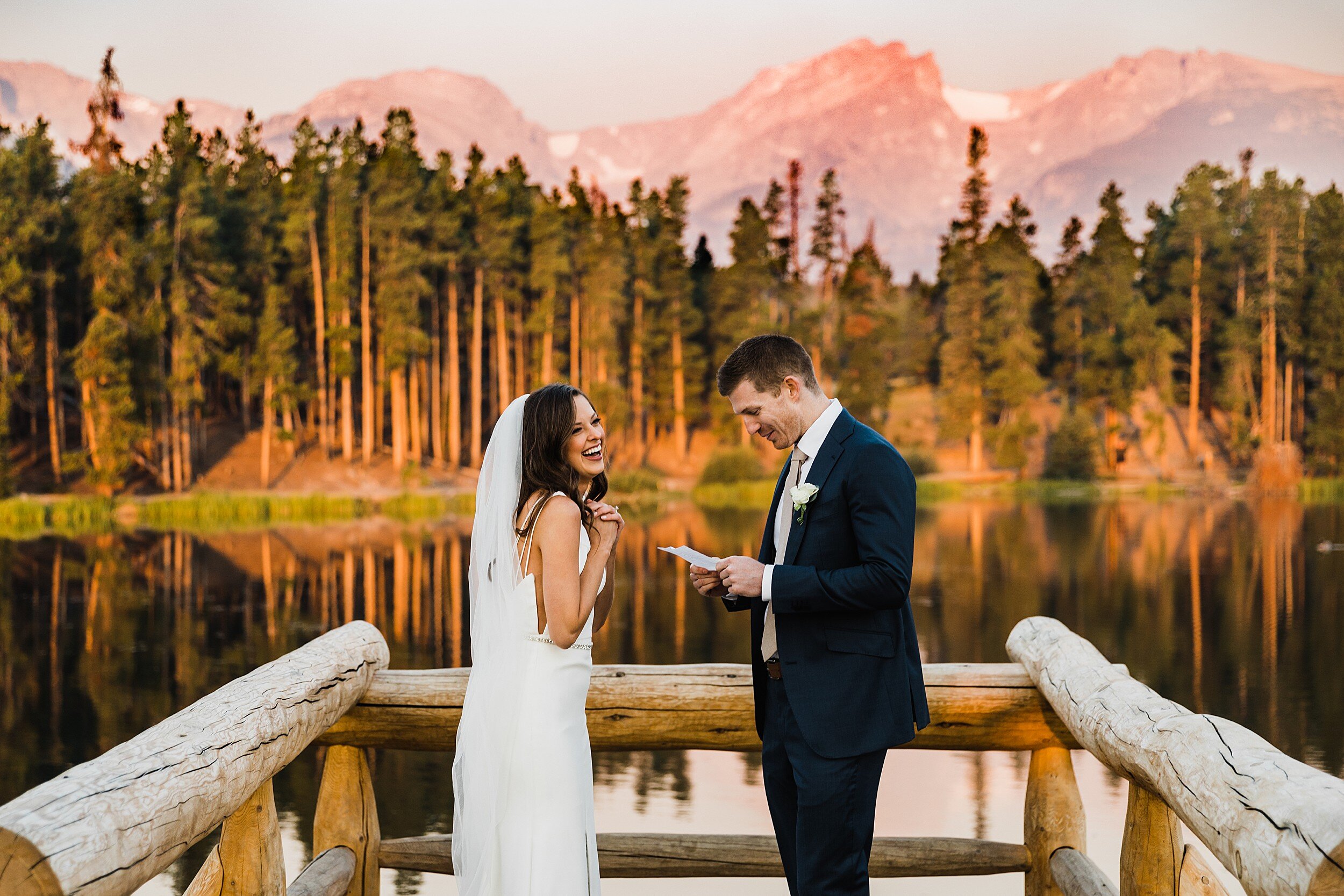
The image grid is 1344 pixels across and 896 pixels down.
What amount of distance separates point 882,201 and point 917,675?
19049 cm

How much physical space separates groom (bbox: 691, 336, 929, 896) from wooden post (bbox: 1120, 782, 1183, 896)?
2.39 ft

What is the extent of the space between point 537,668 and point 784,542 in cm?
90

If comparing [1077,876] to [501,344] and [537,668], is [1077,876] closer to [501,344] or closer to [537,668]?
[537,668]

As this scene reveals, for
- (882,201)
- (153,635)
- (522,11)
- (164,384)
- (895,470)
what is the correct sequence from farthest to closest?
(882,201) < (522,11) < (164,384) < (153,635) < (895,470)

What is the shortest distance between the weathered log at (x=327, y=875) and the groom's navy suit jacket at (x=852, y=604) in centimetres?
179

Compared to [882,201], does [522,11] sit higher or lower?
higher

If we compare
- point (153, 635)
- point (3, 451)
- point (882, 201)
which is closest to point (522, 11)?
point (882, 201)


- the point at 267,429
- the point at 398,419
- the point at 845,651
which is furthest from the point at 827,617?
the point at 267,429

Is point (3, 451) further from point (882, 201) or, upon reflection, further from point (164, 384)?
point (882, 201)

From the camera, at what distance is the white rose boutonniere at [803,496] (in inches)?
134

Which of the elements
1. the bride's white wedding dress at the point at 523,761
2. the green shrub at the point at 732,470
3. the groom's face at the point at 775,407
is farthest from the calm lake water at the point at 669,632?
the green shrub at the point at 732,470

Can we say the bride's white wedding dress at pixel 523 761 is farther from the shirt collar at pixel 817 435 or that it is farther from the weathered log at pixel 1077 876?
the weathered log at pixel 1077 876

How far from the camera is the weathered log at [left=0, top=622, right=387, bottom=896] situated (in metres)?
2.14

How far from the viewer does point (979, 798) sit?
931 centimetres
